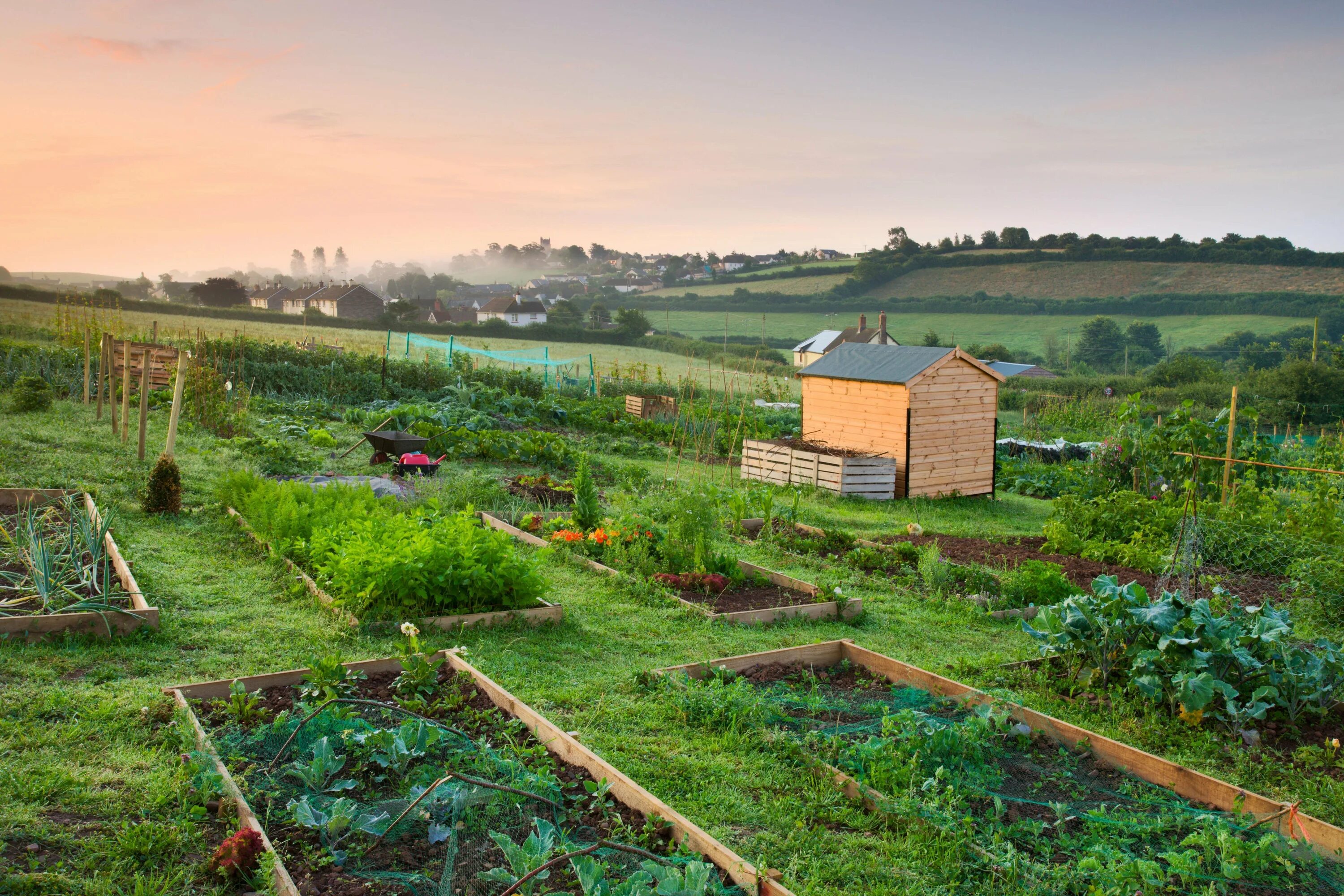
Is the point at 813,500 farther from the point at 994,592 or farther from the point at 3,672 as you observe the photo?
the point at 3,672

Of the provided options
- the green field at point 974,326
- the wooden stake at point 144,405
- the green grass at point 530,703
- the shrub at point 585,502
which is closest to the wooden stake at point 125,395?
the wooden stake at point 144,405

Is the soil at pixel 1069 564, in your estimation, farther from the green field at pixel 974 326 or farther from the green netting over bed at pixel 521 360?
the green field at pixel 974 326

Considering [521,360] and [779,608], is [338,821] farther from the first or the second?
[521,360]

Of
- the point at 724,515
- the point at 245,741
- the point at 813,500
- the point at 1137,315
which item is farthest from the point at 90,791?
the point at 1137,315

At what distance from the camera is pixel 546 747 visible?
4.06 m

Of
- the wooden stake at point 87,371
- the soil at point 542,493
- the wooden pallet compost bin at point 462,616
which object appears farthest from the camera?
the wooden stake at point 87,371

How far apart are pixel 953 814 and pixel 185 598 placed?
5.16m

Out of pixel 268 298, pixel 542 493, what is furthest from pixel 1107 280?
pixel 542 493

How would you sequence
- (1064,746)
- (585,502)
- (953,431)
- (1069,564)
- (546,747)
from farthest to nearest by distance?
(953,431), (1069,564), (585,502), (1064,746), (546,747)

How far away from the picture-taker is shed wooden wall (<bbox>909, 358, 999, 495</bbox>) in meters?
13.1

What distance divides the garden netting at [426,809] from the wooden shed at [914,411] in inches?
395

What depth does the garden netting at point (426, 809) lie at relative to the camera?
2936 mm

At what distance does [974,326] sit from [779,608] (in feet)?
185

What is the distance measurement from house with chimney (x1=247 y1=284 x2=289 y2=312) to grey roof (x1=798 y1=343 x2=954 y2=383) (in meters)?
49.9
